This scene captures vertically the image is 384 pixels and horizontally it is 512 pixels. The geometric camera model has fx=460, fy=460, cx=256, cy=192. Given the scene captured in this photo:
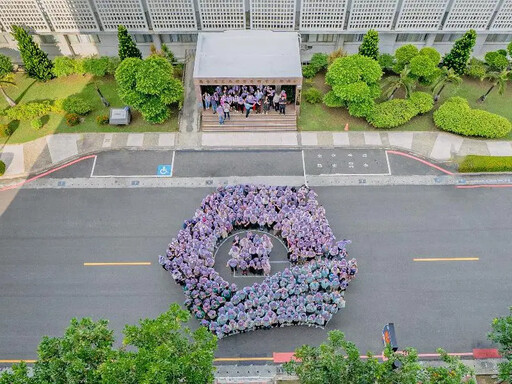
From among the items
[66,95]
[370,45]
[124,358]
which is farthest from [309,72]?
[124,358]

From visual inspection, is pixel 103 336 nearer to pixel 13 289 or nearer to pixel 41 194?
pixel 13 289

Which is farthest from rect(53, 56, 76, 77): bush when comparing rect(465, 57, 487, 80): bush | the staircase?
rect(465, 57, 487, 80): bush

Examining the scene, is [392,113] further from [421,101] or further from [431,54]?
[431,54]

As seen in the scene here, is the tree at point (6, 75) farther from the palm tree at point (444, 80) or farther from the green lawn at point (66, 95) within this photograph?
the palm tree at point (444, 80)

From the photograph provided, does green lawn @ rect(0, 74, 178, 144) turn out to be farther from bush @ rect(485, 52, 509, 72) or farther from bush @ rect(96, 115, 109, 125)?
bush @ rect(485, 52, 509, 72)

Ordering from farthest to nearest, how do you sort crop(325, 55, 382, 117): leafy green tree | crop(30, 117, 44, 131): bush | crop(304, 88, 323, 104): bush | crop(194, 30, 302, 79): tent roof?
crop(304, 88, 323, 104): bush → crop(30, 117, 44, 131): bush → crop(194, 30, 302, 79): tent roof → crop(325, 55, 382, 117): leafy green tree

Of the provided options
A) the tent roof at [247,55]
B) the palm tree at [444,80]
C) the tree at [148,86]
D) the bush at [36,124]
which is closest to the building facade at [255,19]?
the tent roof at [247,55]
